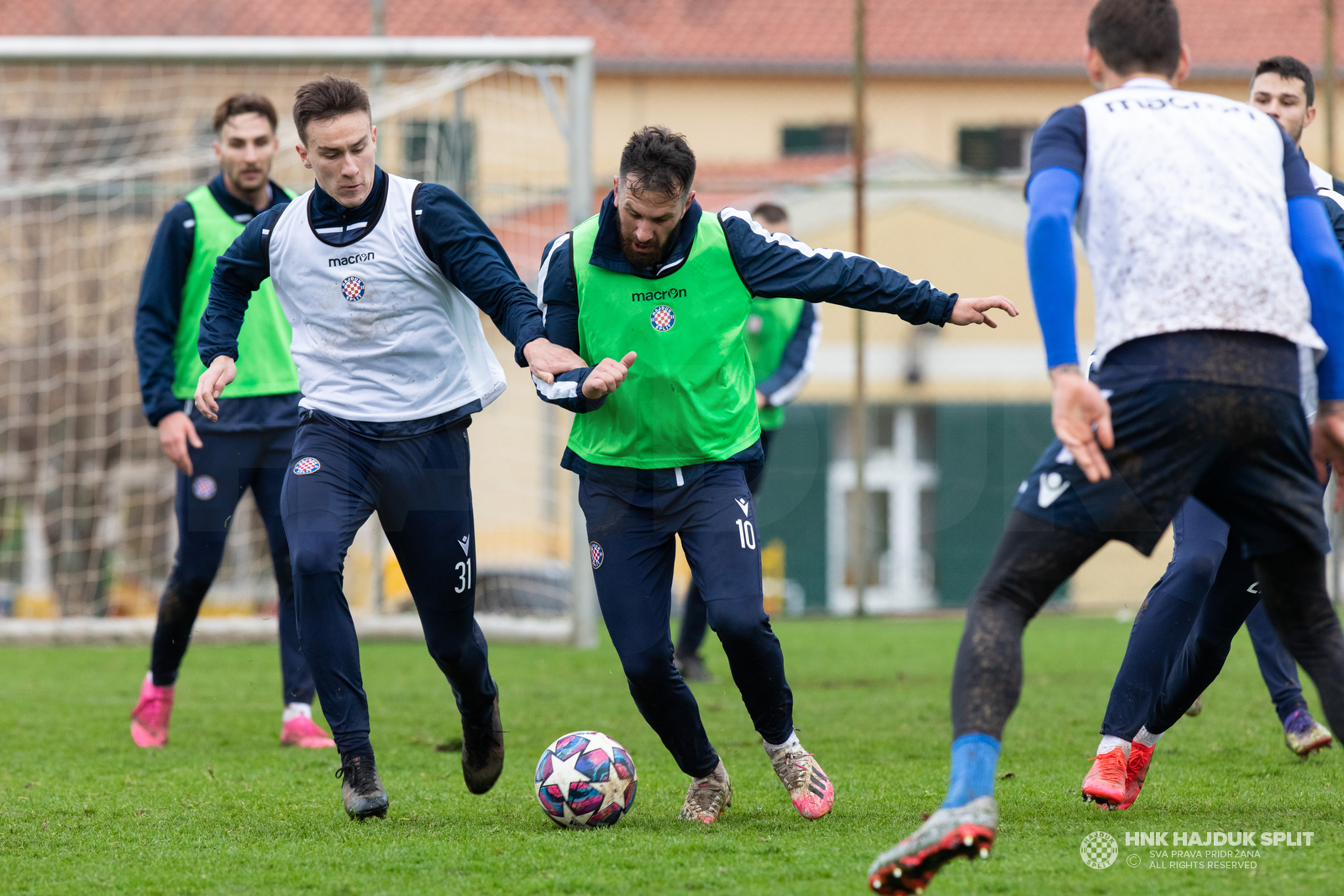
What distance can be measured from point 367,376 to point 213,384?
468 mm

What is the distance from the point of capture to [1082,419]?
10.4ft

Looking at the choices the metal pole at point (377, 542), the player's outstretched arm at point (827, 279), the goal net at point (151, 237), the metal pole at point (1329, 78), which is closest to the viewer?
the player's outstretched arm at point (827, 279)

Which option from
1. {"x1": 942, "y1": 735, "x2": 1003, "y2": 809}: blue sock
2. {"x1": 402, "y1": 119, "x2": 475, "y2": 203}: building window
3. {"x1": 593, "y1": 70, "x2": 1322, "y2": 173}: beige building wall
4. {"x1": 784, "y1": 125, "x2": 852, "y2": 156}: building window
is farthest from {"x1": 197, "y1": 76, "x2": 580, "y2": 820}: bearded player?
{"x1": 784, "y1": 125, "x2": 852, "y2": 156}: building window

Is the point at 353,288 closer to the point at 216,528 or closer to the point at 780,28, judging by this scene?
the point at 216,528

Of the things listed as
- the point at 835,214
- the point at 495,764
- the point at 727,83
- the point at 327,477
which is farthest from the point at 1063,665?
the point at 727,83

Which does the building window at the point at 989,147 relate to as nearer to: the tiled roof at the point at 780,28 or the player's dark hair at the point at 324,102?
the tiled roof at the point at 780,28

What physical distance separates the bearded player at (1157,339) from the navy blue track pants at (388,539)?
1843 mm

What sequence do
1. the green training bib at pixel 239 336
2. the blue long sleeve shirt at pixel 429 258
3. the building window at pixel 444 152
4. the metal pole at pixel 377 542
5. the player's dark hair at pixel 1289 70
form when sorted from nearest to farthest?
the blue long sleeve shirt at pixel 429 258, the player's dark hair at pixel 1289 70, the green training bib at pixel 239 336, the metal pole at pixel 377 542, the building window at pixel 444 152

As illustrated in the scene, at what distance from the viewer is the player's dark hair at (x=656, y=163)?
13.5 ft

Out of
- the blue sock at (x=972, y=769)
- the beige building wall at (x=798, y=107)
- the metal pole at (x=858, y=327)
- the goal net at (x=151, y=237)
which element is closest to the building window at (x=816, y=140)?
the beige building wall at (x=798, y=107)

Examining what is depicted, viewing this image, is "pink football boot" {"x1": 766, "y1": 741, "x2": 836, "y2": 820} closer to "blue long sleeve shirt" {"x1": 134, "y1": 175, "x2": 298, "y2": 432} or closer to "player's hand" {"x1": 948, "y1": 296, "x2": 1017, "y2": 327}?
"player's hand" {"x1": 948, "y1": 296, "x2": 1017, "y2": 327}

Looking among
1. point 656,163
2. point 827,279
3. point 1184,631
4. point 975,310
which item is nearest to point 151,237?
point 656,163

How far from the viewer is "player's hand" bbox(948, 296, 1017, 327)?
4020mm

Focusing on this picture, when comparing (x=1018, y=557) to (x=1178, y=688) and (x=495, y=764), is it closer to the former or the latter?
(x=1178, y=688)
